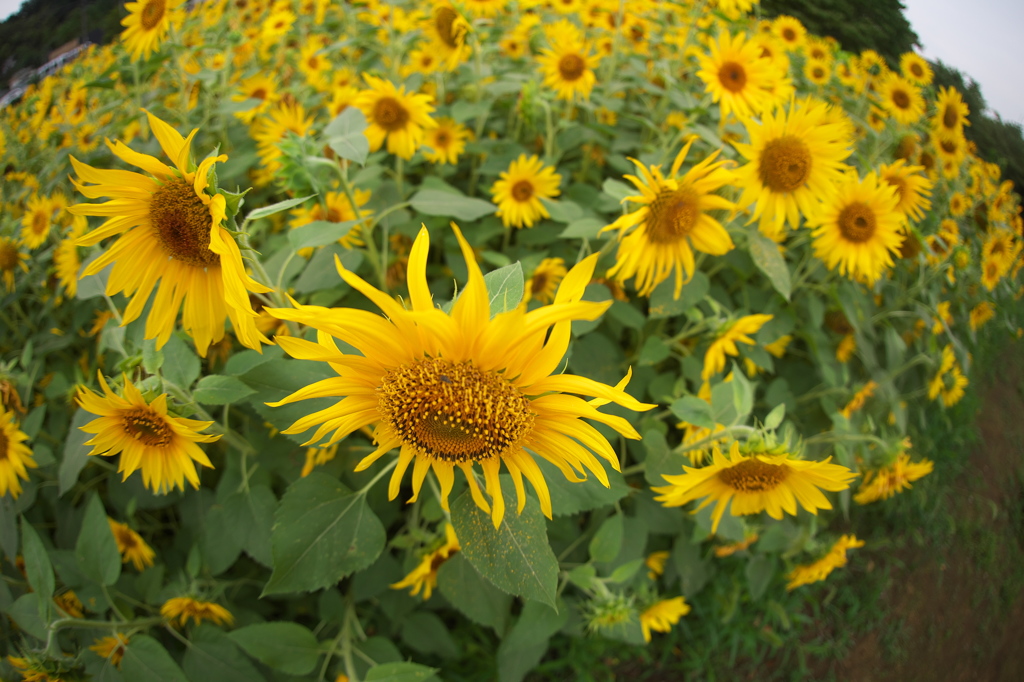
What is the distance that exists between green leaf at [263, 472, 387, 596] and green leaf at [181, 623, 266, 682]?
593mm

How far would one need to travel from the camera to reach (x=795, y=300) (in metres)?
2.27

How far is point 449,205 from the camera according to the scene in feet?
5.11

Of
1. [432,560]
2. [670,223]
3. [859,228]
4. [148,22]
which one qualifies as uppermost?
[148,22]

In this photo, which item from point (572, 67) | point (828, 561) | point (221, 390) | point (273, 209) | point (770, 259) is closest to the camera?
point (273, 209)

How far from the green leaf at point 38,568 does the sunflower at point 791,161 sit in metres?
2.24

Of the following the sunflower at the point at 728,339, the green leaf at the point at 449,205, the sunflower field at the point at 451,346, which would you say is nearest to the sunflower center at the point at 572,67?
the sunflower field at the point at 451,346

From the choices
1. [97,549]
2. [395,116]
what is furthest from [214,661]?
[395,116]

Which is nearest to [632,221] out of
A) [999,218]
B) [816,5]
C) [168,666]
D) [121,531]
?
[168,666]

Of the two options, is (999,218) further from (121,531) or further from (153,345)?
(121,531)

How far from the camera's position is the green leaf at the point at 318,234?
3.89ft

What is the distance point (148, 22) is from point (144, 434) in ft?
5.96

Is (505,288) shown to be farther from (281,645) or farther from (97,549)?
(97,549)

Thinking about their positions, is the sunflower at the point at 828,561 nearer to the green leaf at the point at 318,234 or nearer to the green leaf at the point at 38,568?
the green leaf at the point at 318,234

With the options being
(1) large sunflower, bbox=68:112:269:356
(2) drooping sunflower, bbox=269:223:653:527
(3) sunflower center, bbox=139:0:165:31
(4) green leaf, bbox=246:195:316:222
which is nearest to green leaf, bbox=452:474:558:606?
(2) drooping sunflower, bbox=269:223:653:527
